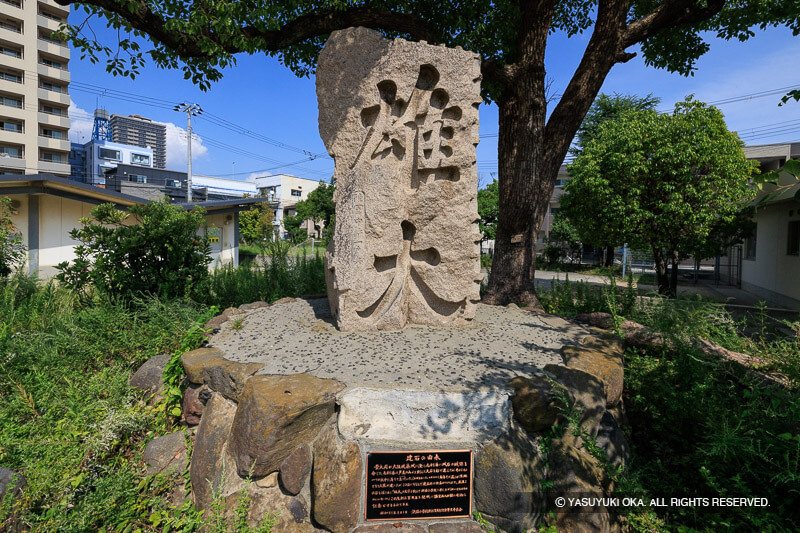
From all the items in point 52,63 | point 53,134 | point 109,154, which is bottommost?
point 53,134

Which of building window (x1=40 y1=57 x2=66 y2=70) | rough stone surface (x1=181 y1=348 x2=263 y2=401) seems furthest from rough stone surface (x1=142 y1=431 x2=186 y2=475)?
building window (x1=40 y1=57 x2=66 y2=70)

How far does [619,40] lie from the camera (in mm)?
6273

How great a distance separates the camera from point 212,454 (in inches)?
122

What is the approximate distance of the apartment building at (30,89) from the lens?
86.3 feet

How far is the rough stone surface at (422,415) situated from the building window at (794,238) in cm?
1465

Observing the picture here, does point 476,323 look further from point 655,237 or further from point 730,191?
point 730,191

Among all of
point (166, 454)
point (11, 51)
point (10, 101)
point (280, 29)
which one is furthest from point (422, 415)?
point (11, 51)

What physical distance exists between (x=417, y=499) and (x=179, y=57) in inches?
276

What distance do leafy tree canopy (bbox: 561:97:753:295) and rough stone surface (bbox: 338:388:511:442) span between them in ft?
32.2

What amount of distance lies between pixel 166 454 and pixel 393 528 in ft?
6.78

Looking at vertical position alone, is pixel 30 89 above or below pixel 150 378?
above

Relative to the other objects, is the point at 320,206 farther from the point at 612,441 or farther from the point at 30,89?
the point at 612,441

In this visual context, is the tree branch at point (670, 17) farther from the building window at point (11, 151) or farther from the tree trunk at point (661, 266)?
the building window at point (11, 151)

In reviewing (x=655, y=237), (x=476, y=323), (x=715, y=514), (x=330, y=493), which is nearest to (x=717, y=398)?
(x=715, y=514)
